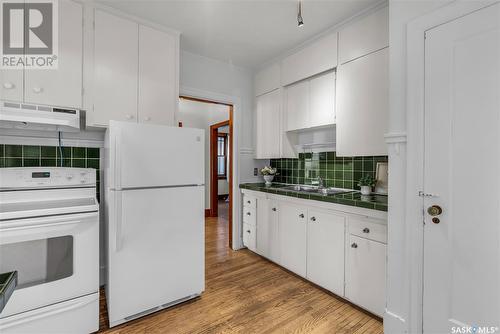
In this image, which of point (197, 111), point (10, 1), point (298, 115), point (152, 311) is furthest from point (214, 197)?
point (10, 1)

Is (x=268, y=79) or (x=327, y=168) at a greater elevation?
(x=268, y=79)

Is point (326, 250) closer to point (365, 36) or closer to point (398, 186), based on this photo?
point (398, 186)

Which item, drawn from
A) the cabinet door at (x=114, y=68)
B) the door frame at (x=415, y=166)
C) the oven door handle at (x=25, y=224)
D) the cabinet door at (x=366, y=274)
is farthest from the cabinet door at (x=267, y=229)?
the oven door handle at (x=25, y=224)

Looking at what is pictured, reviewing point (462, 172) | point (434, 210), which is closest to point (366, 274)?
point (434, 210)

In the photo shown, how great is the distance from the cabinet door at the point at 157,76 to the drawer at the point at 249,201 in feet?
4.65

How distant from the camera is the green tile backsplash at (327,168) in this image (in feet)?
8.32

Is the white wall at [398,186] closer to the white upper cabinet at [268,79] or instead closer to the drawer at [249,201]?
the white upper cabinet at [268,79]

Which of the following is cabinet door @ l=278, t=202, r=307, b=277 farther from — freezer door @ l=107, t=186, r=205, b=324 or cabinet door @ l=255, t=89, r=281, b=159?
freezer door @ l=107, t=186, r=205, b=324

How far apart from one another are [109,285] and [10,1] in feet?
7.27

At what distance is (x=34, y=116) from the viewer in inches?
70.0

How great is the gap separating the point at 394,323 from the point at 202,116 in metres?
4.87

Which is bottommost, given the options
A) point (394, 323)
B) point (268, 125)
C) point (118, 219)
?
point (394, 323)

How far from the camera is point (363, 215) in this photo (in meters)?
1.94

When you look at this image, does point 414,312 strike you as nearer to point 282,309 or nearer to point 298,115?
point 282,309
